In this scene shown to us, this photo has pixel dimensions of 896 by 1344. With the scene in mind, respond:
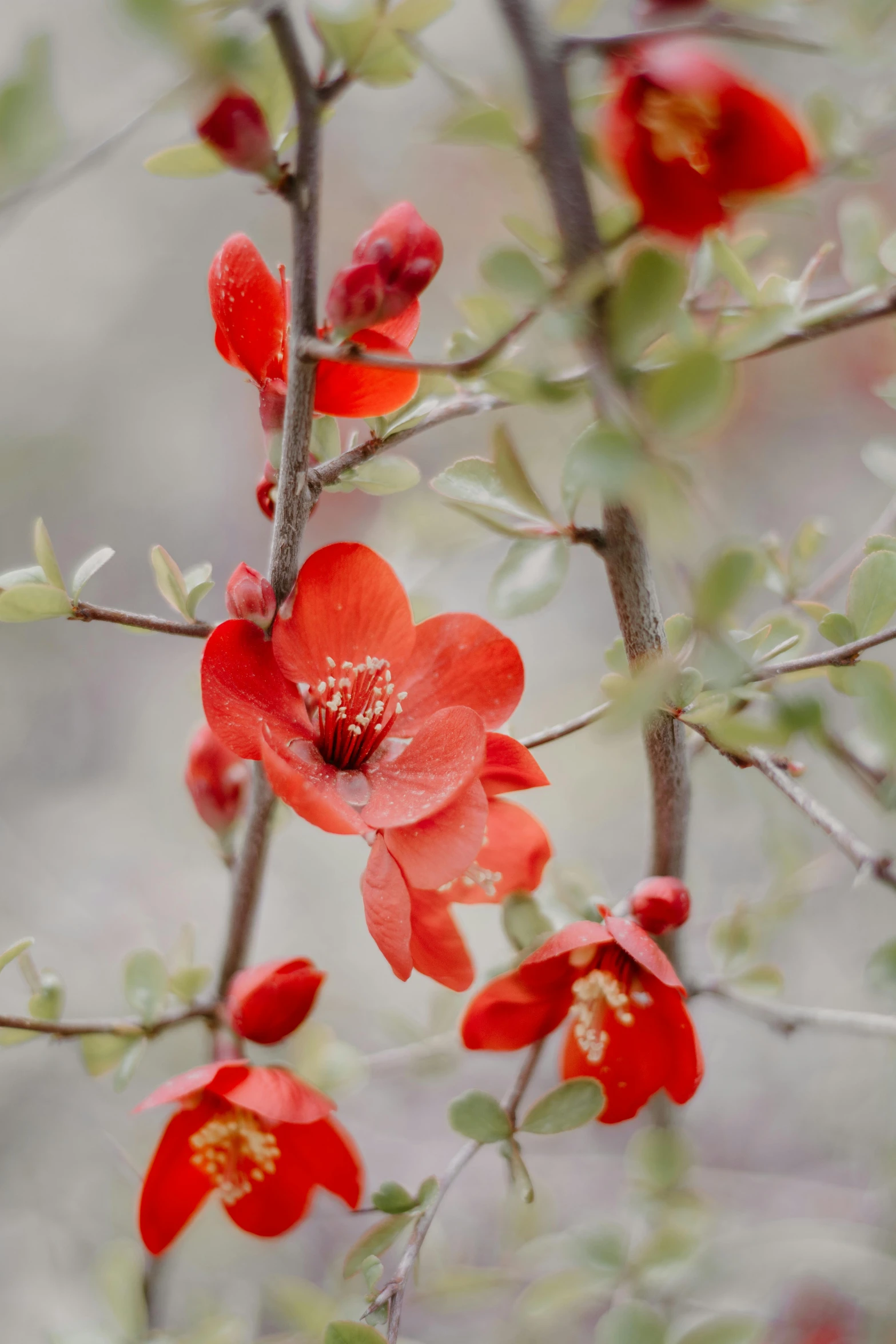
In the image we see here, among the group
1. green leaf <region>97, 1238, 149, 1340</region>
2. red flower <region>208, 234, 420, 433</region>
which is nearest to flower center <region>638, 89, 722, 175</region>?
red flower <region>208, 234, 420, 433</region>

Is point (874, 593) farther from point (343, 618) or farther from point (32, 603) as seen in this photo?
point (32, 603)

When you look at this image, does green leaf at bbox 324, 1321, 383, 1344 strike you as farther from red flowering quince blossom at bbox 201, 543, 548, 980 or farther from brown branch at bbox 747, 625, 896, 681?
brown branch at bbox 747, 625, 896, 681

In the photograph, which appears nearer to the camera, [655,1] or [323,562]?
[655,1]

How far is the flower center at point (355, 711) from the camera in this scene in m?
0.51

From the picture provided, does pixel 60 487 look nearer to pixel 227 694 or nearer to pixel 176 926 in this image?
pixel 176 926

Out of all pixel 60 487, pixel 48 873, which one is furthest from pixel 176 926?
pixel 60 487

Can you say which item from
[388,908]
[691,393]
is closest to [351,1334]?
[388,908]

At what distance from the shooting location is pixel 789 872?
0.82 meters

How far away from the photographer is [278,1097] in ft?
1.65

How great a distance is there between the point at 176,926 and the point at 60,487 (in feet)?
2.84

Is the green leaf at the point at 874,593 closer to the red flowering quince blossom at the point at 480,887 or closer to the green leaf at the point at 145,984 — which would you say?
the red flowering quince blossom at the point at 480,887

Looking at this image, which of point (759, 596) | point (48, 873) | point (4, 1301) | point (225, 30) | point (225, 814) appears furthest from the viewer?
point (759, 596)

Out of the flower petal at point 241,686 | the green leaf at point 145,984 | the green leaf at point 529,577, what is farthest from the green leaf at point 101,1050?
the green leaf at point 529,577

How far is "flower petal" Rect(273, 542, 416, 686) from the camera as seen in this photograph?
47 centimetres
